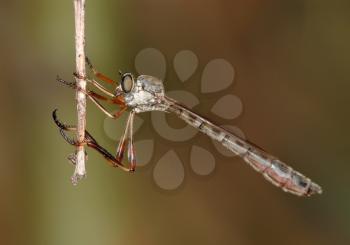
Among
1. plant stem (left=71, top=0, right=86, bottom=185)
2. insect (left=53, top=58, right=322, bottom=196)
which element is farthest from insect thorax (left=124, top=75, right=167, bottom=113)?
plant stem (left=71, top=0, right=86, bottom=185)

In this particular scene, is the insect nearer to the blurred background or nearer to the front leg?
the front leg

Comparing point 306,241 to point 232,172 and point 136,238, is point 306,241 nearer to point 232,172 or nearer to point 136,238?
point 232,172

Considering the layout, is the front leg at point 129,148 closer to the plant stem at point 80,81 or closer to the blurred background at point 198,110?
the plant stem at point 80,81

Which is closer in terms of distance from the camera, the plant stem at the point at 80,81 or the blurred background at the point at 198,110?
the plant stem at the point at 80,81

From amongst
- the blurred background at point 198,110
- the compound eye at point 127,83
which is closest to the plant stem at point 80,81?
the compound eye at point 127,83

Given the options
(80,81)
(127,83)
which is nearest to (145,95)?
(127,83)

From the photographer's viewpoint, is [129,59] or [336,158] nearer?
[129,59]

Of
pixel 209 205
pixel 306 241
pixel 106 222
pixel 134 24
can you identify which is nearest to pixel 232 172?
pixel 209 205
